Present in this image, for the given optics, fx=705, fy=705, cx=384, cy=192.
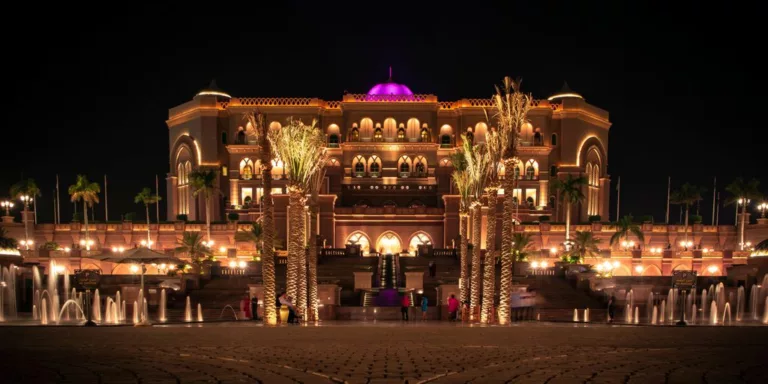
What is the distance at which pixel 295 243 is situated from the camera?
90.8 feet

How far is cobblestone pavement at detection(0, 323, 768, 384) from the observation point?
9867mm

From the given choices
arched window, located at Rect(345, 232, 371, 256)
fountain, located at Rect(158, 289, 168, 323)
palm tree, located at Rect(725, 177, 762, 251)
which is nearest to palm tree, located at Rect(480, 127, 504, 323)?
fountain, located at Rect(158, 289, 168, 323)

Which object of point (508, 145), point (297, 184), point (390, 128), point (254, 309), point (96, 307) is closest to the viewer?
point (508, 145)

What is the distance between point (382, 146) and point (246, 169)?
13.7 metres

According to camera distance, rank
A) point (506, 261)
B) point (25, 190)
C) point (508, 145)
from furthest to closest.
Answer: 1. point (25, 190)
2. point (508, 145)
3. point (506, 261)

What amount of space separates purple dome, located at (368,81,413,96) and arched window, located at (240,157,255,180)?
1474 centimetres

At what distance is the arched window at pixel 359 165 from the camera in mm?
70188

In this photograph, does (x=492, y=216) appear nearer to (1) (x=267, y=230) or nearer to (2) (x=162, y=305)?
(1) (x=267, y=230)

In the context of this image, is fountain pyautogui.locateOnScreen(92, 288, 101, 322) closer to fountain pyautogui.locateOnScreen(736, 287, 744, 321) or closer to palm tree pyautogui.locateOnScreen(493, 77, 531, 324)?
palm tree pyautogui.locateOnScreen(493, 77, 531, 324)

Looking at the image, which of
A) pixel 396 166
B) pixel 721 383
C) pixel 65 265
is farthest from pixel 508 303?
pixel 396 166

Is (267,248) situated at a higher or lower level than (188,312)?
higher

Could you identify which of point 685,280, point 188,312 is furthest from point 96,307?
point 685,280

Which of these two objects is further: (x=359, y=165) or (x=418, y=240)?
(x=359, y=165)

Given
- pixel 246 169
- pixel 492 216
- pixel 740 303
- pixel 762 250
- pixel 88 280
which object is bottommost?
pixel 740 303
